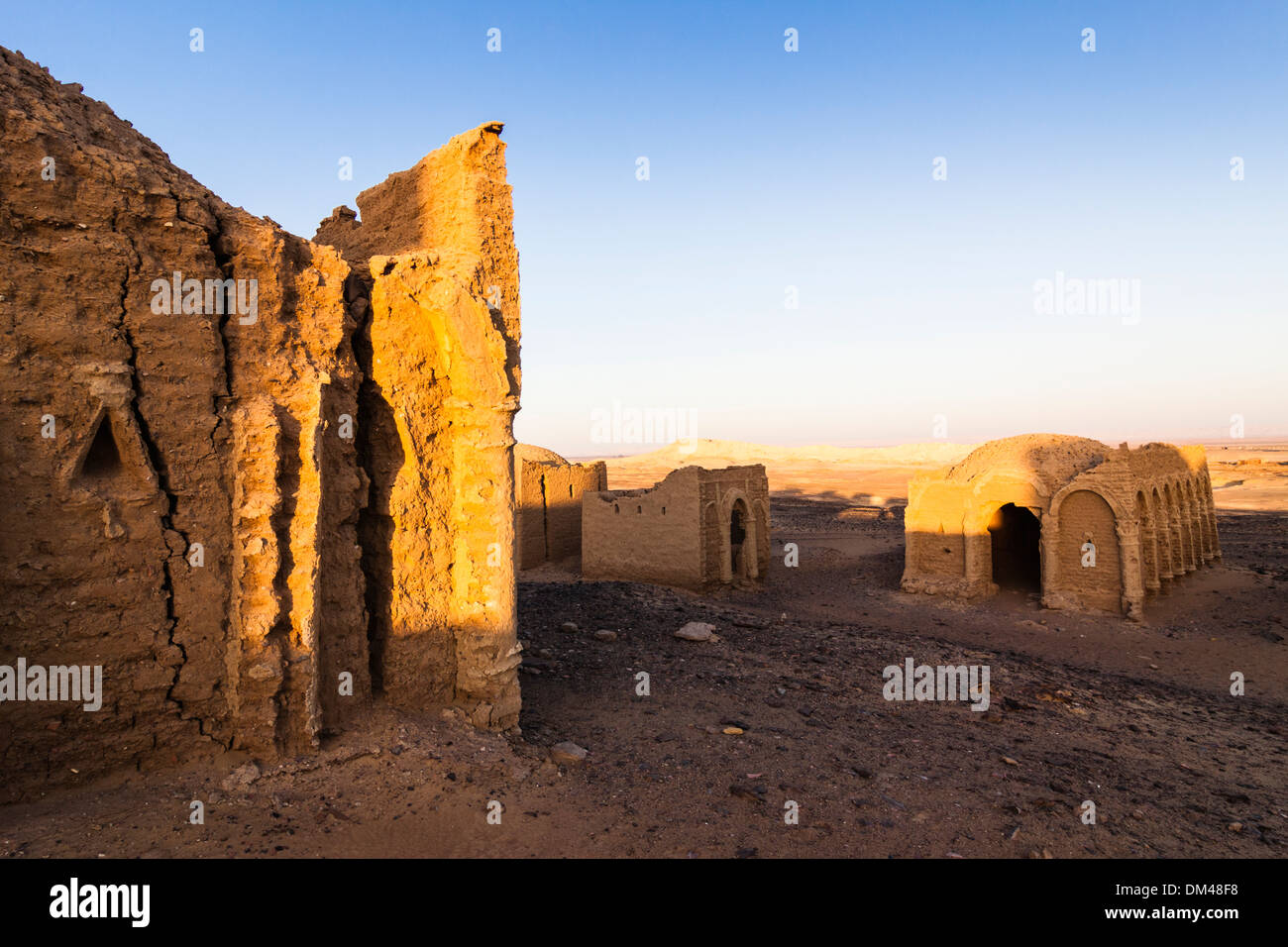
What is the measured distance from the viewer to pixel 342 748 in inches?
224

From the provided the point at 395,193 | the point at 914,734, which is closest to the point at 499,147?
the point at 395,193

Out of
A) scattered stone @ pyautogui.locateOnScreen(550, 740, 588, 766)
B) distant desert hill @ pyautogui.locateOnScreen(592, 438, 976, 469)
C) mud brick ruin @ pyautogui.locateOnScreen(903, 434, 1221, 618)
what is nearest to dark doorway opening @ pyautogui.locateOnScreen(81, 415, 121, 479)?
scattered stone @ pyautogui.locateOnScreen(550, 740, 588, 766)

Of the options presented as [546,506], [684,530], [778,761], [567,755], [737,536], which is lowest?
[778,761]

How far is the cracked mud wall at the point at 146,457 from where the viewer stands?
4621 mm

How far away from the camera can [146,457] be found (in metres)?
4.98

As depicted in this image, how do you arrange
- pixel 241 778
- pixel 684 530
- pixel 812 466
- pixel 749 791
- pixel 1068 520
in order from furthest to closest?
pixel 812 466, pixel 684 530, pixel 1068 520, pixel 749 791, pixel 241 778

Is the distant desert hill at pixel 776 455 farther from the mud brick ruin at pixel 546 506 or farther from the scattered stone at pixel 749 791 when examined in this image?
the scattered stone at pixel 749 791

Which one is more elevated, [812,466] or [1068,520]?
[812,466]

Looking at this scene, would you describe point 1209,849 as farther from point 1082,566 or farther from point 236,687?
point 1082,566

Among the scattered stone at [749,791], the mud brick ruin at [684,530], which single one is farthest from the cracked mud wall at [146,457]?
the mud brick ruin at [684,530]

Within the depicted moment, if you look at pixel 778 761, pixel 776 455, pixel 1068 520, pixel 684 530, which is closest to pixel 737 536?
pixel 684 530

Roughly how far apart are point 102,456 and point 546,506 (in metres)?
13.9

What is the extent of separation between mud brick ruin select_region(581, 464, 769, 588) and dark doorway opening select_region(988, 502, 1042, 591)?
632 cm

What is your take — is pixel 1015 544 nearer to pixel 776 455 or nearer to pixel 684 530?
pixel 684 530
